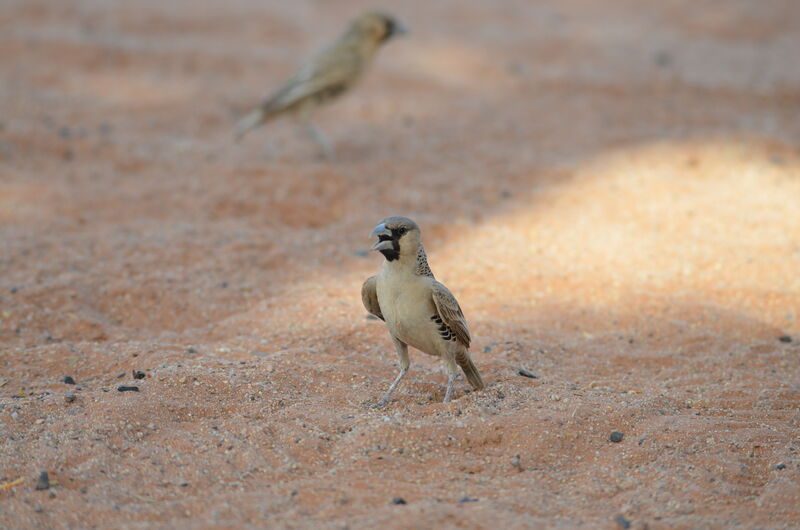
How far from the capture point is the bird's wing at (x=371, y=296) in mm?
4566

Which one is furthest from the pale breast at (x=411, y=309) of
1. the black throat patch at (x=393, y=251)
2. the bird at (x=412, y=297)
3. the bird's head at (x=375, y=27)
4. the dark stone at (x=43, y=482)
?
the bird's head at (x=375, y=27)

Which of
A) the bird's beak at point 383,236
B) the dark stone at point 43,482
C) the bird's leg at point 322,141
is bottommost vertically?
the dark stone at point 43,482

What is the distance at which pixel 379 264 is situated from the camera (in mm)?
6539

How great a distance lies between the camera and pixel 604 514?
11.8 ft

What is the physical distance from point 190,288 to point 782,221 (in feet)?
15.5

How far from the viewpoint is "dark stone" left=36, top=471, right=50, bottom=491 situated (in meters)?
3.64

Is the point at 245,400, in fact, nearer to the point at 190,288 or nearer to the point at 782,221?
the point at 190,288

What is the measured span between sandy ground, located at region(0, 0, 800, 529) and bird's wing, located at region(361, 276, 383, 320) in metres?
0.43

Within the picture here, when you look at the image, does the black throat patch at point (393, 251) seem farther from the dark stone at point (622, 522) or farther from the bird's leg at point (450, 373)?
the dark stone at point (622, 522)

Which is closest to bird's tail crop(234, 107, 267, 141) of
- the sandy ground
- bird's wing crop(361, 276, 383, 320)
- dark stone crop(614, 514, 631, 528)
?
the sandy ground

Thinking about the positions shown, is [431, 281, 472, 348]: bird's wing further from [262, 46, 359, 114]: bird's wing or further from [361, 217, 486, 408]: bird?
[262, 46, 359, 114]: bird's wing

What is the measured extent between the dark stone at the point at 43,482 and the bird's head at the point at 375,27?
243 inches

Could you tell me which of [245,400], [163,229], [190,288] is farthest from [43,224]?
[245,400]

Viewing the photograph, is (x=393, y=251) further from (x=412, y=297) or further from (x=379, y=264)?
(x=379, y=264)
